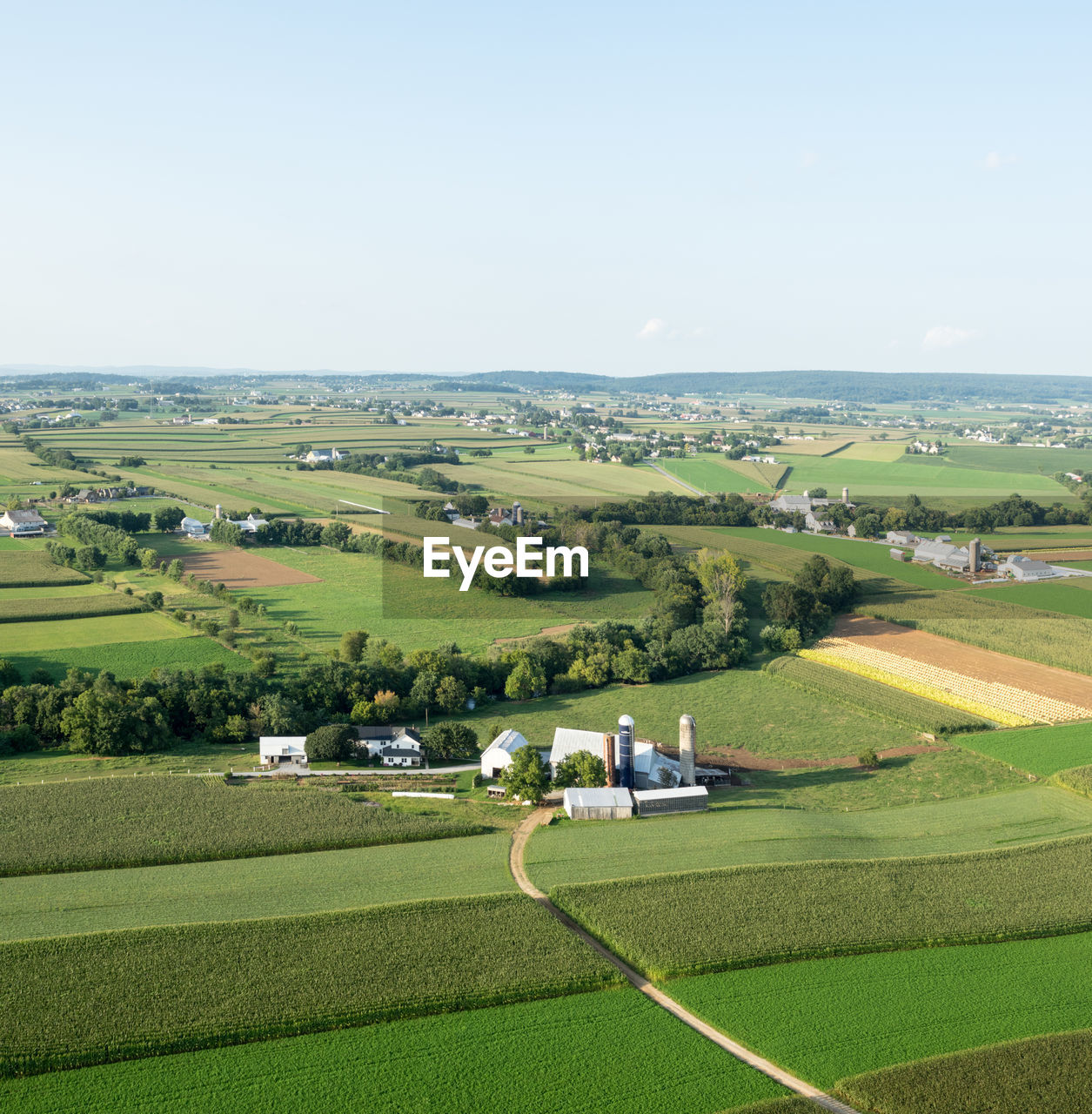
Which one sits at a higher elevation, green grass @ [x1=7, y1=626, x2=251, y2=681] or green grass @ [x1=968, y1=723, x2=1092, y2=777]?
green grass @ [x1=7, y1=626, x2=251, y2=681]

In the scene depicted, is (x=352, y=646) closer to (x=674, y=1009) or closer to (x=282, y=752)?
(x=282, y=752)

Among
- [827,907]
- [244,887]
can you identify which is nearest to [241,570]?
[244,887]

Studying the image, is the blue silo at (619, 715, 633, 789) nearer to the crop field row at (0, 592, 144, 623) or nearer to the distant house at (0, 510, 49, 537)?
the crop field row at (0, 592, 144, 623)

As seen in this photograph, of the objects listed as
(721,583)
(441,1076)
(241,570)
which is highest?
(721,583)

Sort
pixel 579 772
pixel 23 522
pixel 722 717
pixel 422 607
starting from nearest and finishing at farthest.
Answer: pixel 579 772 < pixel 722 717 < pixel 422 607 < pixel 23 522

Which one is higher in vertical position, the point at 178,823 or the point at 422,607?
the point at 422,607

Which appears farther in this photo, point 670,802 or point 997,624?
point 997,624

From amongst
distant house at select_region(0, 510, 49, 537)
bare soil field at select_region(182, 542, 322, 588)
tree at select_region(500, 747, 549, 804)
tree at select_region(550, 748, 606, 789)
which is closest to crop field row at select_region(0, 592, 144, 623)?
bare soil field at select_region(182, 542, 322, 588)
